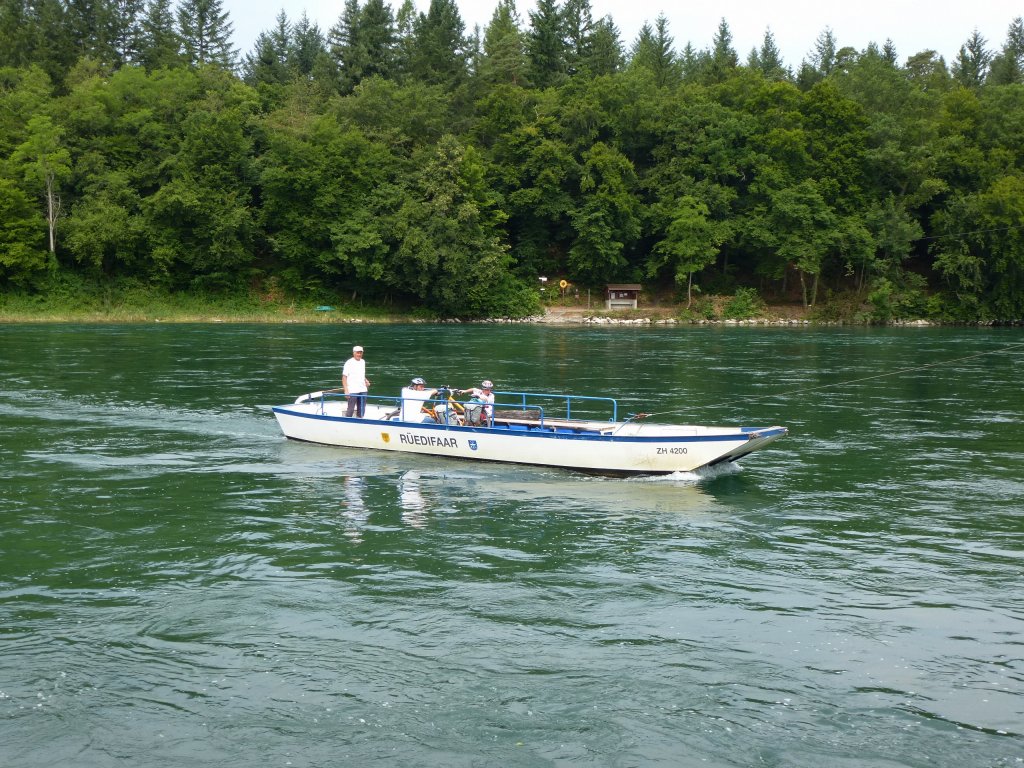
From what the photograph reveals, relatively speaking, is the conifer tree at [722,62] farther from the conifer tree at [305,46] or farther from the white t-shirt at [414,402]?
the white t-shirt at [414,402]

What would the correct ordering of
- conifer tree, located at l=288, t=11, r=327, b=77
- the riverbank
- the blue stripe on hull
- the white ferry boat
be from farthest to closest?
conifer tree, located at l=288, t=11, r=327, b=77
the riverbank
the white ferry boat
the blue stripe on hull

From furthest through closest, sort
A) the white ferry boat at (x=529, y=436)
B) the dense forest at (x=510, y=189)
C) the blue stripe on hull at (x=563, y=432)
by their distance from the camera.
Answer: the dense forest at (x=510, y=189)
the white ferry boat at (x=529, y=436)
the blue stripe on hull at (x=563, y=432)

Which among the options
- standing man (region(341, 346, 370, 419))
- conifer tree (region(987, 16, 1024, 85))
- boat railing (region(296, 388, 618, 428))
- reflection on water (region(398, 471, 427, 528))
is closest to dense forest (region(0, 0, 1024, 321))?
conifer tree (region(987, 16, 1024, 85))

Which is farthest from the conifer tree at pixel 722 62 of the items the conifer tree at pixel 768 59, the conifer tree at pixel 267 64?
the conifer tree at pixel 267 64

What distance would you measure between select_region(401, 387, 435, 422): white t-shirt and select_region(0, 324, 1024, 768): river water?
1.14 m

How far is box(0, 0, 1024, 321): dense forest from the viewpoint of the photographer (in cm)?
7912

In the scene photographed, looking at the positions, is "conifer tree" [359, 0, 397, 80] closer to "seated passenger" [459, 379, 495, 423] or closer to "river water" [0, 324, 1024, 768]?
"river water" [0, 324, 1024, 768]

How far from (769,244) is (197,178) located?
4902 centimetres

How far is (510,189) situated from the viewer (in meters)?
89.8

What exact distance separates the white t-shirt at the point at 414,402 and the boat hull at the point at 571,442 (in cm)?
38

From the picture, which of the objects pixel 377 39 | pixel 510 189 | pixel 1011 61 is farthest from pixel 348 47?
pixel 1011 61

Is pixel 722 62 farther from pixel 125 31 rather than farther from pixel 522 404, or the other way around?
pixel 522 404

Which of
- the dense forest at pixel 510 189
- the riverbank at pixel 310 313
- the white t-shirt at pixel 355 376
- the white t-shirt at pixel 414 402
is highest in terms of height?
the dense forest at pixel 510 189

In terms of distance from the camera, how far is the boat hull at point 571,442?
817 inches
